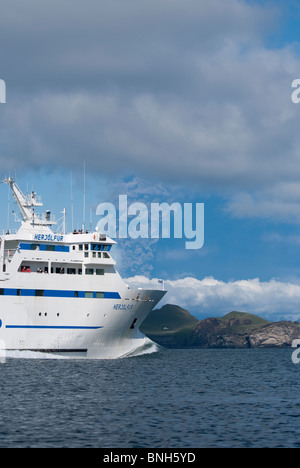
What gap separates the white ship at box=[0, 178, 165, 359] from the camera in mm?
54000

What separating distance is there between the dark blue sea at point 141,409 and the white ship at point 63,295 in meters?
5.18

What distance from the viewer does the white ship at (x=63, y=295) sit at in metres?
54.0

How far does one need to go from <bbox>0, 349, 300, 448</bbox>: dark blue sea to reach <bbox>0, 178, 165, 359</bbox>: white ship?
204 inches

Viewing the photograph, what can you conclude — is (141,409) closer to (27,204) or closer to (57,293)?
(57,293)

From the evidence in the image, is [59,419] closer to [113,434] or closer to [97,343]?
[113,434]

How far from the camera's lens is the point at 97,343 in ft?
187

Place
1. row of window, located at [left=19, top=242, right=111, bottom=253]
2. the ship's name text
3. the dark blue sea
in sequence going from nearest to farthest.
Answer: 1. the dark blue sea
2. row of window, located at [left=19, top=242, right=111, bottom=253]
3. the ship's name text

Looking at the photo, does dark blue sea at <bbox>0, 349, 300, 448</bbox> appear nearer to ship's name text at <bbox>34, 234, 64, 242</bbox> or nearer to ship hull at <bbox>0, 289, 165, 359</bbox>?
ship hull at <bbox>0, 289, 165, 359</bbox>

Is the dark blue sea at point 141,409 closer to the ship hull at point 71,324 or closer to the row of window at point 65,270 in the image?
the ship hull at point 71,324

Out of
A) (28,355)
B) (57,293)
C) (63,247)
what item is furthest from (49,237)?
(28,355)

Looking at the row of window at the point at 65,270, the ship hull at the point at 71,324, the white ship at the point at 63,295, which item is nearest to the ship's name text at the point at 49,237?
the white ship at the point at 63,295

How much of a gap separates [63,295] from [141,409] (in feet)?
85.0

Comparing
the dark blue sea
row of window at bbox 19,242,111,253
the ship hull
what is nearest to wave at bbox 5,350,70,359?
the ship hull
